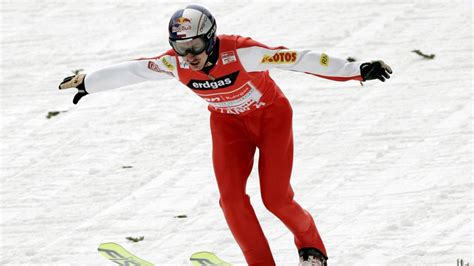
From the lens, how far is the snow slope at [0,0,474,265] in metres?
9.05

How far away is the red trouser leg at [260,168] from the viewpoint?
288 inches

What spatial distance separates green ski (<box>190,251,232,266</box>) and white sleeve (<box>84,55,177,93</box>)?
5.18ft

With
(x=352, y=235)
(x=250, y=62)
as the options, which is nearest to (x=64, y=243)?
(x=352, y=235)

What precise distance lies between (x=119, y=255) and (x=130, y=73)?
175 centimetres

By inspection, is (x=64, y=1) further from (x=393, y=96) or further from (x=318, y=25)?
(x=393, y=96)

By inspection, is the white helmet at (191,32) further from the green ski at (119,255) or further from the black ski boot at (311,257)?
the green ski at (119,255)

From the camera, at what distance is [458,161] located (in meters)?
10.3

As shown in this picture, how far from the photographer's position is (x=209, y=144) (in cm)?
1144

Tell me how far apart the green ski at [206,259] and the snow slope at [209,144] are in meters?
0.32

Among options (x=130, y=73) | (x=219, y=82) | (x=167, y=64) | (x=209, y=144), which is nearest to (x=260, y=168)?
(x=219, y=82)

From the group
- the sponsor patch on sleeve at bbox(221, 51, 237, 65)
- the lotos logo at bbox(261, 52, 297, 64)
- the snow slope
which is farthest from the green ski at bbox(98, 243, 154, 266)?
the lotos logo at bbox(261, 52, 297, 64)

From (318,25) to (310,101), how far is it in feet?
9.05

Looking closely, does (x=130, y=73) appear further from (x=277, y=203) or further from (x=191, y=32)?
(x=277, y=203)

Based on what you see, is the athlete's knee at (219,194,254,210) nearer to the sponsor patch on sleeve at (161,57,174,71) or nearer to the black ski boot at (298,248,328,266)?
the black ski boot at (298,248,328,266)
